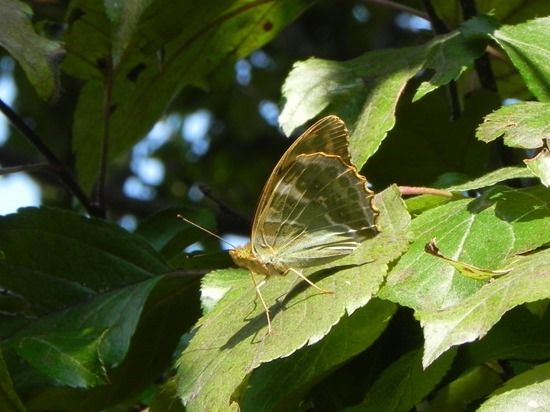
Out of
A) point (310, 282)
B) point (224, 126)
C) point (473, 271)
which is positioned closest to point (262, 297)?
point (310, 282)

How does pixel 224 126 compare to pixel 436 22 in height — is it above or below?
below

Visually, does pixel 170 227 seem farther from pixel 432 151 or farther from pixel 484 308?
pixel 484 308

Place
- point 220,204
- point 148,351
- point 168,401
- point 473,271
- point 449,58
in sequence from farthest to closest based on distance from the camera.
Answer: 1. point 220,204
2. point 148,351
3. point 449,58
4. point 168,401
5. point 473,271

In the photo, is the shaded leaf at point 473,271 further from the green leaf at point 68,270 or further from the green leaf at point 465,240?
the green leaf at point 68,270

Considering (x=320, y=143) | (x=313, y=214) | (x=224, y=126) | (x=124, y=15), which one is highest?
(x=124, y=15)

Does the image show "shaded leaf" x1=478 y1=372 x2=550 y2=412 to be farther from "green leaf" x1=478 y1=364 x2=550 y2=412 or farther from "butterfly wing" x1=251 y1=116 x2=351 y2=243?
"butterfly wing" x1=251 y1=116 x2=351 y2=243

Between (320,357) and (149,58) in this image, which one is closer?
(320,357)

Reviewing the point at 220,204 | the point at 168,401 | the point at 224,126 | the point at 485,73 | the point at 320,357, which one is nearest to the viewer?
the point at 320,357
